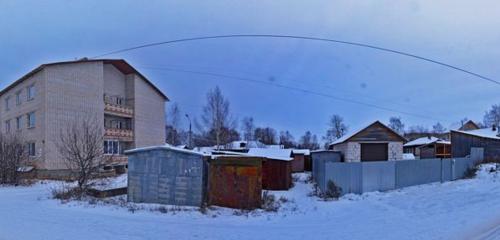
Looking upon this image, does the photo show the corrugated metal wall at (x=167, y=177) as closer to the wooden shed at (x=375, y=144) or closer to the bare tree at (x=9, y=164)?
the bare tree at (x=9, y=164)

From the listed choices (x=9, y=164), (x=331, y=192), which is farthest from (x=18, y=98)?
(x=331, y=192)

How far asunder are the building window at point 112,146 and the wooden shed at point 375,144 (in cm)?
2415

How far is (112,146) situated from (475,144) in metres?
34.6

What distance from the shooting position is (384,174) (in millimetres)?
19984

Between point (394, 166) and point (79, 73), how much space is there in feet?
96.6

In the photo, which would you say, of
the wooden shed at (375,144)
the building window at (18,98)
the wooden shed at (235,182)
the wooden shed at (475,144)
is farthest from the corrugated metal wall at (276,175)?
the building window at (18,98)

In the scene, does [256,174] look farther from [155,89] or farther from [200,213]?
[155,89]

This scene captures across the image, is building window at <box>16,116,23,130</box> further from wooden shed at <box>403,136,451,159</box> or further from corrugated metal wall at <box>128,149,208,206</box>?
wooden shed at <box>403,136,451,159</box>

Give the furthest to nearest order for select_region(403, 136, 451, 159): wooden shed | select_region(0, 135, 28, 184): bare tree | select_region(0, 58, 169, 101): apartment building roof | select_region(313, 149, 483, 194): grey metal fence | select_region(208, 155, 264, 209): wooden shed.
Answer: select_region(403, 136, 451, 159): wooden shed, select_region(0, 58, 169, 101): apartment building roof, select_region(0, 135, 28, 184): bare tree, select_region(313, 149, 483, 194): grey metal fence, select_region(208, 155, 264, 209): wooden shed

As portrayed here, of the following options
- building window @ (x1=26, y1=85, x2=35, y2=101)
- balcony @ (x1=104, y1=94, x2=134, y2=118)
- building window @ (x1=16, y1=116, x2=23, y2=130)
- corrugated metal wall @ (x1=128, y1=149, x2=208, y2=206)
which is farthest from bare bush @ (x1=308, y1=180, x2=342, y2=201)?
building window @ (x1=16, y1=116, x2=23, y2=130)

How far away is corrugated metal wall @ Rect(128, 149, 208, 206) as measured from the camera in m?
14.2

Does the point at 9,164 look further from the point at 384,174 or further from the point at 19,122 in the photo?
the point at 384,174

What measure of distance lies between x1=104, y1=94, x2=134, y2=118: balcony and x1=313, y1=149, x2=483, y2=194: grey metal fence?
87.3ft

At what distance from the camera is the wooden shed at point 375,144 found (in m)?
33.5
